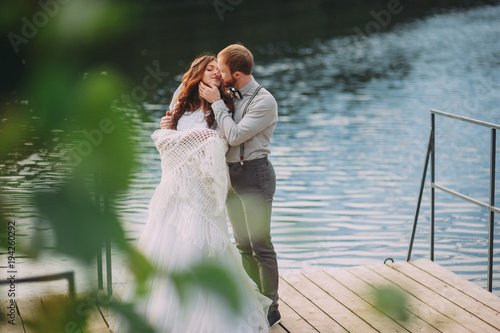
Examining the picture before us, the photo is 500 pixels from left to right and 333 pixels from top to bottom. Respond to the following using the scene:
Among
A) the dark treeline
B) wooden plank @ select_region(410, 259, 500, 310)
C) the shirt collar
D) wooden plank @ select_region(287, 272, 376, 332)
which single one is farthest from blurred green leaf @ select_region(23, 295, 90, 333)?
wooden plank @ select_region(410, 259, 500, 310)

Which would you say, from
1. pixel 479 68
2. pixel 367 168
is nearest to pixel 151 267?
pixel 367 168

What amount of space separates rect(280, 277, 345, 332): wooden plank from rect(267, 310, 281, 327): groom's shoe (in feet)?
0.47

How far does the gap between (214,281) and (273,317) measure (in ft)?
9.17

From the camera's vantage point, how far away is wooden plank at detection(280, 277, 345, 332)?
3123 millimetres

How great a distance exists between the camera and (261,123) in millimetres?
2861

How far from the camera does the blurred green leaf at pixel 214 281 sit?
39cm

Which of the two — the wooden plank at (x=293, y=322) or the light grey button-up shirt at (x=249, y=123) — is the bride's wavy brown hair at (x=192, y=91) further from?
the wooden plank at (x=293, y=322)

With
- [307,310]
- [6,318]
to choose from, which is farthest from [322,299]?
[6,318]

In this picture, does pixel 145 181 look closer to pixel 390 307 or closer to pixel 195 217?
pixel 390 307

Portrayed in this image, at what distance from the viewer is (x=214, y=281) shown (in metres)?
0.39

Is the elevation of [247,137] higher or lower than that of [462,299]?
higher

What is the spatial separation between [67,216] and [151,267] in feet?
0.24

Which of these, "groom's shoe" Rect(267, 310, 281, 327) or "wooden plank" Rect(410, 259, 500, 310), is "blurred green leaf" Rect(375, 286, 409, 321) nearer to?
"groom's shoe" Rect(267, 310, 281, 327)

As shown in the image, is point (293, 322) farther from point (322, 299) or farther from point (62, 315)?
point (62, 315)
